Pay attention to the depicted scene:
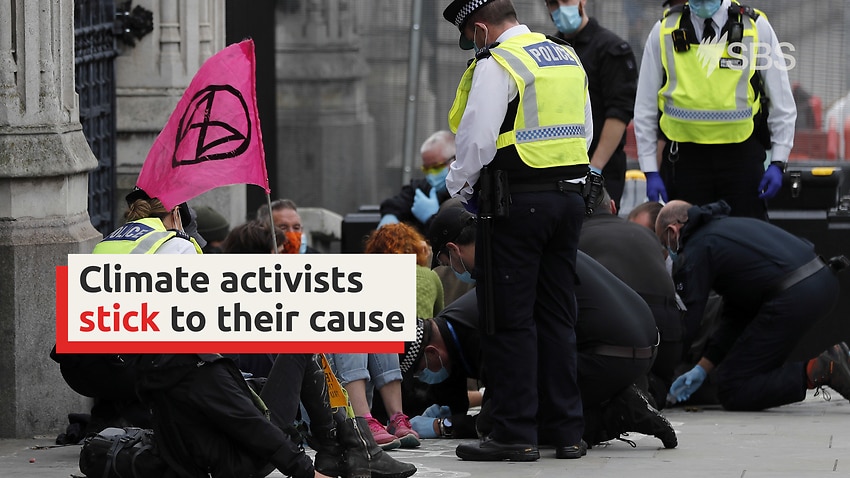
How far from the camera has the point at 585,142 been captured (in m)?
6.64

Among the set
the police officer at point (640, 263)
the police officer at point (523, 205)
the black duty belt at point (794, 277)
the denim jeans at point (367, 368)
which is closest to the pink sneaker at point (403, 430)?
the denim jeans at point (367, 368)

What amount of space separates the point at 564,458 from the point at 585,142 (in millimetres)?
1261

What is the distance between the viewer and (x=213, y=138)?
6.01m

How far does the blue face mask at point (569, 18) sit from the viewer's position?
8.97 metres

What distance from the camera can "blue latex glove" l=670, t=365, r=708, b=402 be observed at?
8.42 meters

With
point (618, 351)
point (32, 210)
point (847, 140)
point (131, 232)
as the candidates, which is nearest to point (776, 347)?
point (618, 351)

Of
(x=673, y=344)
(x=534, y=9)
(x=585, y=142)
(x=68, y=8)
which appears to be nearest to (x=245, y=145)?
(x=585, y=142)

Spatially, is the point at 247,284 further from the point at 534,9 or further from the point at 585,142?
the point at 534,9

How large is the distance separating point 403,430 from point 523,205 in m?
1.29

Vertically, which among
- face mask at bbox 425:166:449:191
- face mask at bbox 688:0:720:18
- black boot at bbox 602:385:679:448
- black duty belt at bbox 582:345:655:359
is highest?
face mask at bbox 688:0:720:18

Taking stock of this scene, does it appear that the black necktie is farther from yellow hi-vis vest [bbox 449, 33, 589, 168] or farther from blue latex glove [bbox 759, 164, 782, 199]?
yellow hi-vis vest [bbox 449, 33, 589, 168]

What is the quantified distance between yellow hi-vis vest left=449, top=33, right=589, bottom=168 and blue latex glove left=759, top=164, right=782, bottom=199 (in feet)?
8.09

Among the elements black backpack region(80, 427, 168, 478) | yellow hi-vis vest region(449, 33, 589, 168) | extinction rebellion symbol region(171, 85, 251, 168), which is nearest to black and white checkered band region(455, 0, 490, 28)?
yellow hi-vis vest region(449, 33, 589, 168)

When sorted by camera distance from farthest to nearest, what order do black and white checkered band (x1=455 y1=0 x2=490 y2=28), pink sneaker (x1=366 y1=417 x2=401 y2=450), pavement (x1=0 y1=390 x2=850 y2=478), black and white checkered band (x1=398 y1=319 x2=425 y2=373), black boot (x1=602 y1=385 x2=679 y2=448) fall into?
black and white checkered band (x1=398 y1=319 x2=425 y2=373), pink sneaker (x1=366 y1=417 x2=401 y2=450), black boot (x1=602 y1=385 x2=679 y2=448), black and white checkered band (x1=455 y1=0 x2=490 y2=28), pavement (x1=0 y1=390 x2=850 y2=478)
